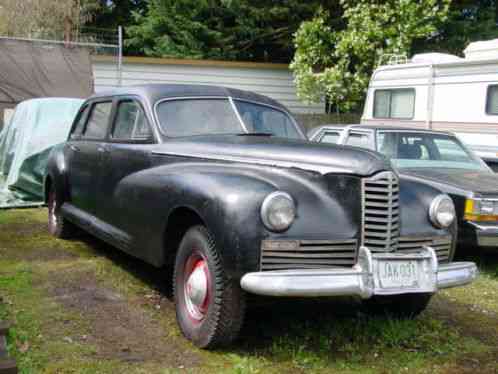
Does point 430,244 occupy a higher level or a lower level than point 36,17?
lower

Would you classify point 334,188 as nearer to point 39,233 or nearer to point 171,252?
point 171,252

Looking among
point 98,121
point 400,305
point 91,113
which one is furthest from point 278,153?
point 91,113

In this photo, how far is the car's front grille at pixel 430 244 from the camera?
4070 millimetres

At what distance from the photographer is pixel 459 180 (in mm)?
6590

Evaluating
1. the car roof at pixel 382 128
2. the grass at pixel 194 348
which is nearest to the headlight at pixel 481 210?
the grass at pixel 194 348

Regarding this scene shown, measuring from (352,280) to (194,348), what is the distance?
1160mm

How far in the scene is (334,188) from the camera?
3883mm

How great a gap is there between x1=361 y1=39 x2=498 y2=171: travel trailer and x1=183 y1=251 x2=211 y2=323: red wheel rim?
738cm

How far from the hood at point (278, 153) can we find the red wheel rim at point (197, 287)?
2.47ft

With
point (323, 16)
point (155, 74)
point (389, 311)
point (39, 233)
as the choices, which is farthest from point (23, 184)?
point (323, 16)

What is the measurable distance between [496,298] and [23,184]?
703cm

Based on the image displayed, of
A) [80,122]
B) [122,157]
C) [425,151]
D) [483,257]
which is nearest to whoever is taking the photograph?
[122,157]

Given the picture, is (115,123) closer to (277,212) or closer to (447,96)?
(277,212)

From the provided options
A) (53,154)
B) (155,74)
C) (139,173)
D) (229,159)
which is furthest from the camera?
(155,74)
